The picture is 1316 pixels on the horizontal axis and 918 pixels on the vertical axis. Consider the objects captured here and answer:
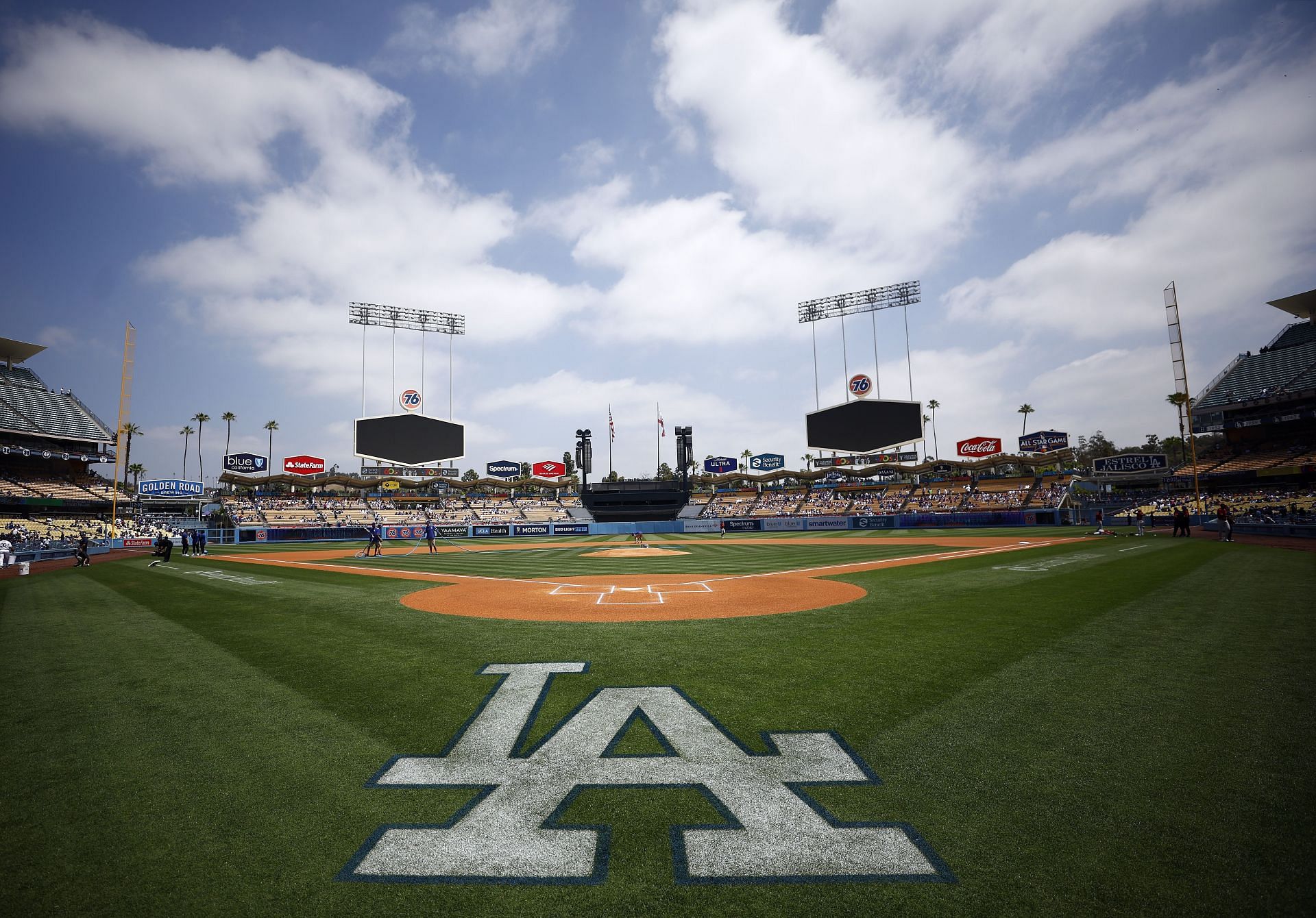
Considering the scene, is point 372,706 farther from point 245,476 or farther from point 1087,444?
point 1087,444

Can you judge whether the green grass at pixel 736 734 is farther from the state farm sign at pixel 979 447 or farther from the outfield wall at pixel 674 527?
the state farm sign at pixel 979 447

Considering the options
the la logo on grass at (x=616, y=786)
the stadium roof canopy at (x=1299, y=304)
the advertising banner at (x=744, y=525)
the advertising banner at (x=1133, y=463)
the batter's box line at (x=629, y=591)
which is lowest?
the advertising banner at (x=744, y=525)

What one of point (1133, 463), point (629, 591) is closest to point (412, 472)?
point (629, 591)

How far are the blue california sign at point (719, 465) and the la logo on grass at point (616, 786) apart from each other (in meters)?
73.3

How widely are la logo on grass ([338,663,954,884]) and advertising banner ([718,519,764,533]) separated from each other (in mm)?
53345

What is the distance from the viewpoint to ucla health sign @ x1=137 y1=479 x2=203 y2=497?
57.5m

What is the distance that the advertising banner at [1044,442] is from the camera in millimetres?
66188

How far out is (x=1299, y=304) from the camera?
5716cm

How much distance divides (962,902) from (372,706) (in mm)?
5399

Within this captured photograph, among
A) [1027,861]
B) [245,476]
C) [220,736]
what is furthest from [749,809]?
[245,476]

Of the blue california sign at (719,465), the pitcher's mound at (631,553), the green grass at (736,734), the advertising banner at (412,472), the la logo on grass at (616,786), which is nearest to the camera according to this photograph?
the green grass at (736,734)

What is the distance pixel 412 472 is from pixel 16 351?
41.5m

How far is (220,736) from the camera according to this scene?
5.03m

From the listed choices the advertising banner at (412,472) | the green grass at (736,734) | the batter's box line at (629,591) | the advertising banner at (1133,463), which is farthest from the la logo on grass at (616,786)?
the advertising banner at (1133,463)
